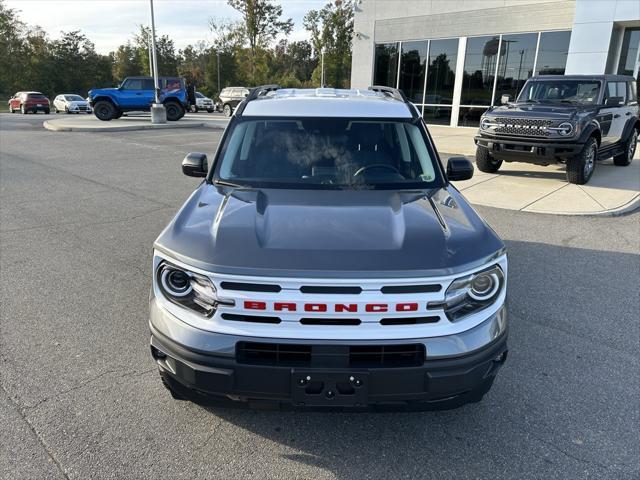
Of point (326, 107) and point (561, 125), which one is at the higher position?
point (326, 107)

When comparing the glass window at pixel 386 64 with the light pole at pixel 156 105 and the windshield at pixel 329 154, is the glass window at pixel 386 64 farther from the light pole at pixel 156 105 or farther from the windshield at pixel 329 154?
the windshield at pixel 329 154

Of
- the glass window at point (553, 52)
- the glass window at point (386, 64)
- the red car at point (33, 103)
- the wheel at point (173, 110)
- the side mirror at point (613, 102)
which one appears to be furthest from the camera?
the red car at point (33, 103)

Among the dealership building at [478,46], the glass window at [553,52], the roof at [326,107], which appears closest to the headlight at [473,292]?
the roof at [326,107]

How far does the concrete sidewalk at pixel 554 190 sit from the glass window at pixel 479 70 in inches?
381

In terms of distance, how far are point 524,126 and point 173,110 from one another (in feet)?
67.9

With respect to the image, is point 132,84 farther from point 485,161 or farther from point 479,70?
point 485,161

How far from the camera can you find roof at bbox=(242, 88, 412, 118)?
3.63 m

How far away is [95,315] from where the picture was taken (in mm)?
Answer: 3994

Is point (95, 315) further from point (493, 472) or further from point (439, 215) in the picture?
point (493, 472)

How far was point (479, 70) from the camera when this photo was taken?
68.0 feet

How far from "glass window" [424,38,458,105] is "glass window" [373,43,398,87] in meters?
2.13

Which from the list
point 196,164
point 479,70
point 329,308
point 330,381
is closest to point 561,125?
point 196,164

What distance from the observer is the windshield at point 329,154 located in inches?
132

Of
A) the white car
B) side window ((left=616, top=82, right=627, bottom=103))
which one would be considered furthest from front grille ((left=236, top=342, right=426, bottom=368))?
the white car
